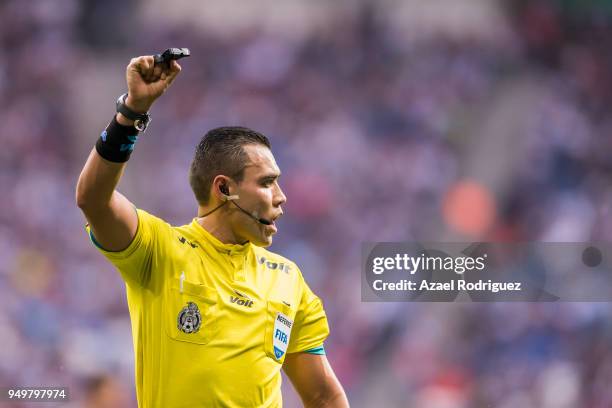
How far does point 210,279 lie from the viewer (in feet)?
8.54

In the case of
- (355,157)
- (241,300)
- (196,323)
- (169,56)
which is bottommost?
(196,323)

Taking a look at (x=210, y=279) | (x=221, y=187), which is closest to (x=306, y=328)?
(x=210, y=279)

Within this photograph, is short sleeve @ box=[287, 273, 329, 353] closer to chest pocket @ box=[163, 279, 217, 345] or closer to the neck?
the neck

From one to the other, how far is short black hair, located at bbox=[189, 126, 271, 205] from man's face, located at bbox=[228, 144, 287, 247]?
0.03 meters

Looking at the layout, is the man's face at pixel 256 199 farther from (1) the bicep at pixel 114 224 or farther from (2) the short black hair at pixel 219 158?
(1) the bicep at pixel 114 224

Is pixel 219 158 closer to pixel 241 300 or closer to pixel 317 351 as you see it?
pixel 241 300

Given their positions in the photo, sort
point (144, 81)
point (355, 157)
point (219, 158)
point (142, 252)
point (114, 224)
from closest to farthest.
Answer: point (144, 81) < point (114, 224) < point (142, 252) < point (219, 158) < point (355, 157)

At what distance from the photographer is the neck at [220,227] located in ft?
8.98

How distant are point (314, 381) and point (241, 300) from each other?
473 millimetres

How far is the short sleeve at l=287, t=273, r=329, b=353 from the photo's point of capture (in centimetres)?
289

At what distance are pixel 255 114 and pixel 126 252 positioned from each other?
3.31 m

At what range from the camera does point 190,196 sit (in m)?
5.67

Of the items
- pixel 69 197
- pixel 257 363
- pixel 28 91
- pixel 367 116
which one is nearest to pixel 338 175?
pixel 367 116

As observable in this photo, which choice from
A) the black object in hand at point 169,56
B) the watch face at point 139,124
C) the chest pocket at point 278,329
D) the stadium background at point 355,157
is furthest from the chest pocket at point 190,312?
the stadium background at point 355,157
